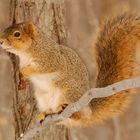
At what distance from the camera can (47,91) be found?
10.9ft

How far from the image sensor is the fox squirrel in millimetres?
3324

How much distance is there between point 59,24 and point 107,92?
2.48ft

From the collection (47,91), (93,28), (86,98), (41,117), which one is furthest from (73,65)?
(93,28)

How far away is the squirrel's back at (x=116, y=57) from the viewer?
11.0ft

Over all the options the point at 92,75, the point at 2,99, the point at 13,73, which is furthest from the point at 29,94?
the point at 2,99

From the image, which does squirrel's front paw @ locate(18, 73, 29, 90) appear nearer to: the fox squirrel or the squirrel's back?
the fox squirrel

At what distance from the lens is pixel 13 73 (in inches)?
139

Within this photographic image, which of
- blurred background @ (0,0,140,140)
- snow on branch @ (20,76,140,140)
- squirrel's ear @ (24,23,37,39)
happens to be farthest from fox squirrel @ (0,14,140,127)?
blurred background @ (0,0,140,140)

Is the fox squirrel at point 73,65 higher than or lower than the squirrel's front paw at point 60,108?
higher

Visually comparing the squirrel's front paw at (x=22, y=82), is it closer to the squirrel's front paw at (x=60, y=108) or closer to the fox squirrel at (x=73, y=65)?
the fox squirrel at (x=73, y=65)

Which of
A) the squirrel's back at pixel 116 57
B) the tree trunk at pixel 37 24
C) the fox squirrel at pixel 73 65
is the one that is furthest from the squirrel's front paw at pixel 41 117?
the squirrel's back at pixel 116 57

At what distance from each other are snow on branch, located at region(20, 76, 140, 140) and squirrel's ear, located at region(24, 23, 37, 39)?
38 cm

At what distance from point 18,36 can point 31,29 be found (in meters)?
0.09

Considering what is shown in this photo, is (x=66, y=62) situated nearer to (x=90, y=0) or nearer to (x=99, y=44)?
(x=99, y=44)
